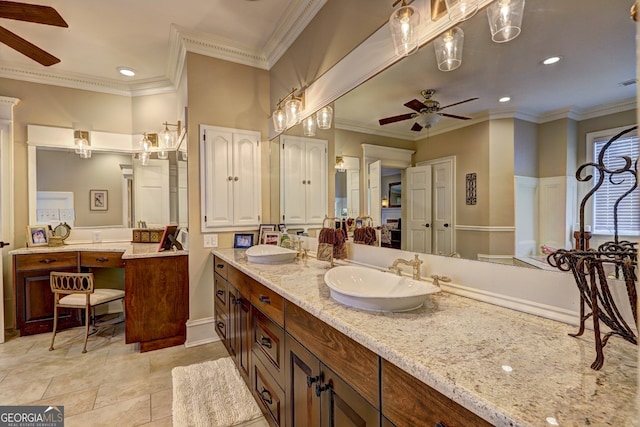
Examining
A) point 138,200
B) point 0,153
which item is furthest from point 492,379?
point 0,153

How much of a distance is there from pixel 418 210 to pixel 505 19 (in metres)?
0.82

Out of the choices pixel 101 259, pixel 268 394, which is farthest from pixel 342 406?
pixel 101 259

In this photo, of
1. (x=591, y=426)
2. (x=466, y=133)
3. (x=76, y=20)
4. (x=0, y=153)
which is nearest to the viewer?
(x=591, y=426)

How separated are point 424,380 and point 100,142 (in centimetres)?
429

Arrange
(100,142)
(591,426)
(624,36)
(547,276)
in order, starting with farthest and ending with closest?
1. (100,142)
2. (547,276)
3. (624,36)
4. (591,426)

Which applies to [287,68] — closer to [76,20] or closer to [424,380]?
[76,20]

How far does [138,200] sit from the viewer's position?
367 cm

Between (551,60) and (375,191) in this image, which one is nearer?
(551,60)

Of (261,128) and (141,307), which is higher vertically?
(261,128)

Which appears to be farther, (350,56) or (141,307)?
(141,307)

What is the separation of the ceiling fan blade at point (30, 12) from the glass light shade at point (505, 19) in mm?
2316

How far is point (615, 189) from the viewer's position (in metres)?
0.88

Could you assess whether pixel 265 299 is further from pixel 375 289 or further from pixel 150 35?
pixel 150 35

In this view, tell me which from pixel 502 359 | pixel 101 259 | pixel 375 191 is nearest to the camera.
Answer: pixel 502 359
